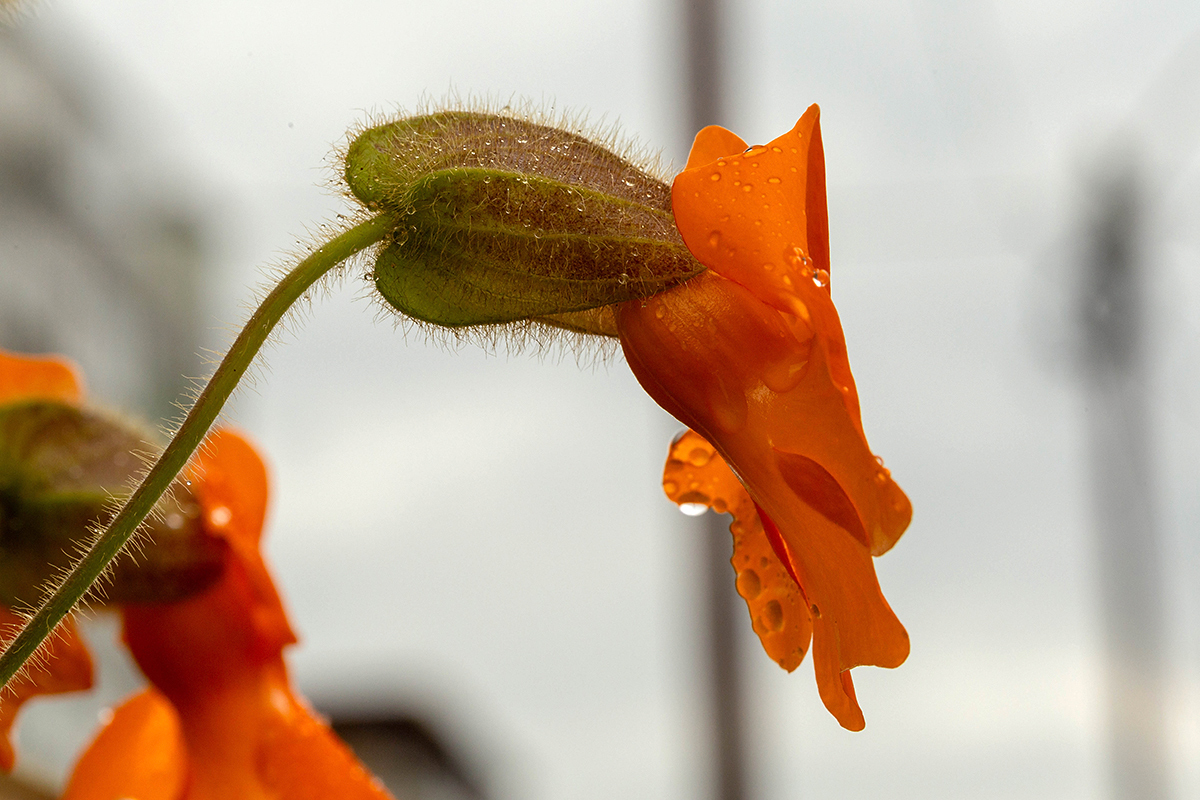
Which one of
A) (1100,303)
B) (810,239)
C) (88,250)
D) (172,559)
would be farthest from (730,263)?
(1100,303)

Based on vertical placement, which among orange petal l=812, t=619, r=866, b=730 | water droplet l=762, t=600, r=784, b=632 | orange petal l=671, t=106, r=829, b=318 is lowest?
orange petal l=812, t=619, r=866, b=730

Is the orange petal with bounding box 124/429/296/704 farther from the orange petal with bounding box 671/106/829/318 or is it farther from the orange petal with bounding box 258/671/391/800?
the orange petal with bounding box 671/106/829/318

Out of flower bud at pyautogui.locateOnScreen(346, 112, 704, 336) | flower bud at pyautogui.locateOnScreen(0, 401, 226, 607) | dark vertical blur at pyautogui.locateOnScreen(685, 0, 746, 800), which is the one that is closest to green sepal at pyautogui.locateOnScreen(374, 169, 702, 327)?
flower bud at pyautogui.locateOnScreen(346, 112, 704, 336)

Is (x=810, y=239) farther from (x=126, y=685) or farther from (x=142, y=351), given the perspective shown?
(x=142, y=351)

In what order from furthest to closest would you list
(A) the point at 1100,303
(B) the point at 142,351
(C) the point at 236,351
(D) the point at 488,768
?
(D) the point at 488,768
(A) the point at 1100,303
(B) the point at 142,351
(C) the point at 236,351

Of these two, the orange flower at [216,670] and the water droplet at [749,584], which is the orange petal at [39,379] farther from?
the water droplet at [749,584]

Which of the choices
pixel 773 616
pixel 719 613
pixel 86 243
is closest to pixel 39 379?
pixel 773 616
